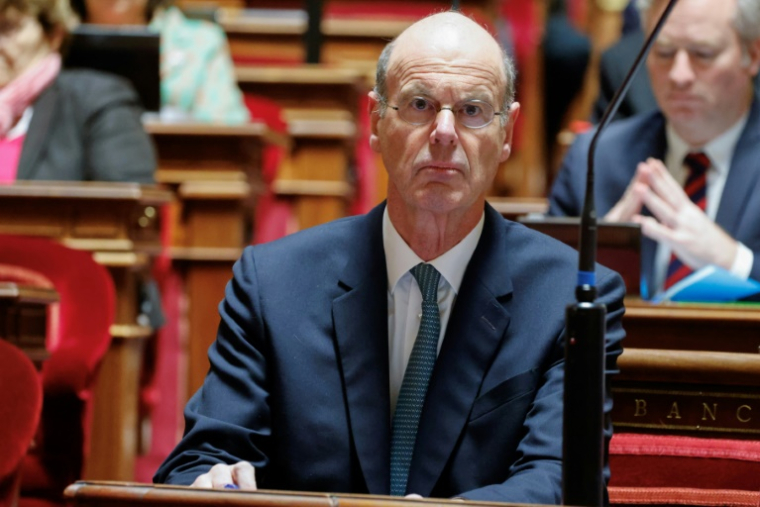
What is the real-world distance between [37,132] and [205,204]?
59cm

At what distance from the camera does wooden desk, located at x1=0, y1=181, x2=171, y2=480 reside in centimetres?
307

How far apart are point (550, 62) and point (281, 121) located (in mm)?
1886

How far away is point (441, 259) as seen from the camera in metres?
1.87

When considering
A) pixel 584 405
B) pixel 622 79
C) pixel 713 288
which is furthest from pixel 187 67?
pixel 584 405

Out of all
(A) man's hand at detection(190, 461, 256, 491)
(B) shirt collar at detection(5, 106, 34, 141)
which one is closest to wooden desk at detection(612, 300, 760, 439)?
(A) man's hand at detection(190, 461, 256, 491)

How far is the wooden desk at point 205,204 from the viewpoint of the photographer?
3.79 m

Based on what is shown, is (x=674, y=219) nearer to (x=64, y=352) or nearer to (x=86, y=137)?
(x=64, y=352)

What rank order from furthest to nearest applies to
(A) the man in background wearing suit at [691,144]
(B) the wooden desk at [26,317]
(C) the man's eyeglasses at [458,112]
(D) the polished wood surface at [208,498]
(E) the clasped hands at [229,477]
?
(A) the man in background wearing suit at [691,144] < (B) the wooden desk at [26,317] < (C) the man's eyeglasses at [458,112] < (E) the clasped hands at [229,477] < (D) the polished wood surface at [208,498]

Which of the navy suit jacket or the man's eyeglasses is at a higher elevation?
the man's eyeglasses

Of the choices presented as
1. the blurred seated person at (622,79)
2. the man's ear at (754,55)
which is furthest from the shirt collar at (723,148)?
the blurred seated person at (622,79)

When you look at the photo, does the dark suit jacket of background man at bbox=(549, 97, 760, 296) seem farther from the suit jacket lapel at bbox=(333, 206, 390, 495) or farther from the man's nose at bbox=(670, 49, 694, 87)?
the suit jacket lapel at bbox=(333, 206, 390, 495)

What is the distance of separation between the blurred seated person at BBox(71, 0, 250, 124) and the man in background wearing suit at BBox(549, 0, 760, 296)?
1931 mm

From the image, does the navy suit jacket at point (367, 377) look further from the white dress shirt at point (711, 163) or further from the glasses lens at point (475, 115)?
the white dress shirt at point (711, 163)

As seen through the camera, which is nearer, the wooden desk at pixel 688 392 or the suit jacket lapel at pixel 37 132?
the wooden desk at pixel 688 392
